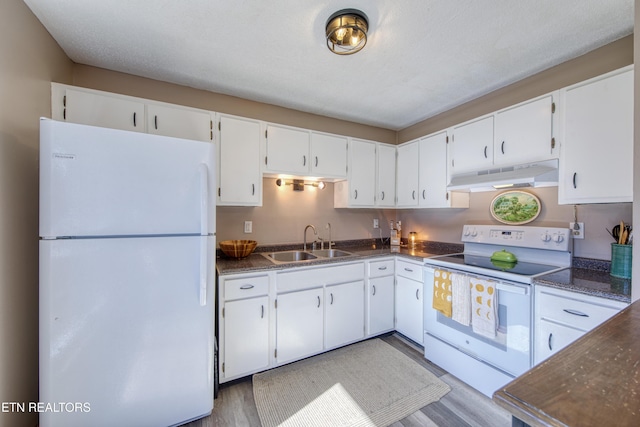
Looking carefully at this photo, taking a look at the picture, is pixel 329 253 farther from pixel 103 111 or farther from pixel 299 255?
pixel 103 111

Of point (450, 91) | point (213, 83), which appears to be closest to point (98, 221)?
point (213, 83)

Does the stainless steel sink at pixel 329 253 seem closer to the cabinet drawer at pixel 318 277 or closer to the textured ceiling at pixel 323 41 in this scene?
the cabinet drawer at pixel 318 277

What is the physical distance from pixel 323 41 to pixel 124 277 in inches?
74.1

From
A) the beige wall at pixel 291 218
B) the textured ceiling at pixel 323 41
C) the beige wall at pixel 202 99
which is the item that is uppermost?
the textured ceiling at pixel 323 41

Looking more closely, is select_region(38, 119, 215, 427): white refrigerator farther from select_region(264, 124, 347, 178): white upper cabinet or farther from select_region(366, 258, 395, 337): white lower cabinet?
select_region(366, 258, 395, 337): white lower cabinet

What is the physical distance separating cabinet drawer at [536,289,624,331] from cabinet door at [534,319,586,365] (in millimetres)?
35

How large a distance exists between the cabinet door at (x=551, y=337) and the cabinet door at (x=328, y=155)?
2.04 meters

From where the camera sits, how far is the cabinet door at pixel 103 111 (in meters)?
1.76

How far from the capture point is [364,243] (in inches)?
130

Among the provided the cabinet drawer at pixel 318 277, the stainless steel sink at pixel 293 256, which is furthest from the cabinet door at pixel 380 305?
the stainless steel sink at pixel 293 256

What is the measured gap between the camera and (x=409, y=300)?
2.56m

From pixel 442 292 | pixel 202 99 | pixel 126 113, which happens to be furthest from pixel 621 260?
pixel 126 113

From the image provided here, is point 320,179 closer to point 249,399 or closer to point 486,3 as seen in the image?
point 486,3

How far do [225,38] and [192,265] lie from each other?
4.90 feet
